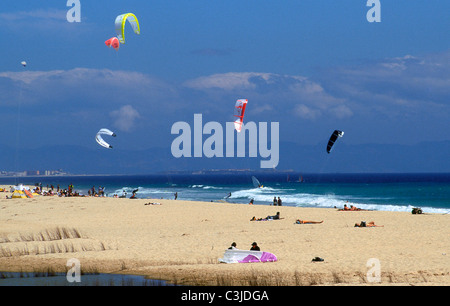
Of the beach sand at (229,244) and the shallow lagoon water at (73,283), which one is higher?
the beach sand at (229,244)

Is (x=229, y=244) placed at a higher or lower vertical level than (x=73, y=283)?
higher

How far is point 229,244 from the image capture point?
19.4 m

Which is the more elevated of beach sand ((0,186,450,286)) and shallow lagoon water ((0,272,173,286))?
beach sand ((0,186,450,286))

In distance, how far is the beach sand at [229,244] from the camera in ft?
44.8

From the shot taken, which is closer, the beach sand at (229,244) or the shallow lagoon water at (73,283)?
the shallow lagoon water at (73,283)

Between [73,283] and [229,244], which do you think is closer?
[73,283]

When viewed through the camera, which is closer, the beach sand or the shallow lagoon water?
the shallow lagoon water

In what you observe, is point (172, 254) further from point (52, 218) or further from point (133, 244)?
point (52, 218)

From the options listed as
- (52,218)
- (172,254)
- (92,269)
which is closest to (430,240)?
(172,254)

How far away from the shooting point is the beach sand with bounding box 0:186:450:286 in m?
13.7
